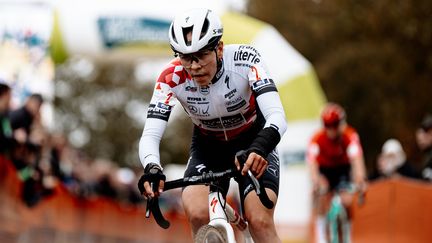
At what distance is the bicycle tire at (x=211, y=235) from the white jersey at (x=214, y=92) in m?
0.87

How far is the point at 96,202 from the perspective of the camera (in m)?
17.4

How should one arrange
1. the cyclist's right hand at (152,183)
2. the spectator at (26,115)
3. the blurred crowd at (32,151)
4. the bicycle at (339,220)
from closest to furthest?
the cyclist's right hand at (152,183)
the blurred crowd at (32,151)
the spectator at (26,115)
the bicycle at (339,220)

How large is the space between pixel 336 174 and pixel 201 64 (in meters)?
7.22

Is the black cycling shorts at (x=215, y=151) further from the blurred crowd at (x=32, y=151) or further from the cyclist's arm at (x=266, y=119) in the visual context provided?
the blurred crowd at (x=32, y=151)

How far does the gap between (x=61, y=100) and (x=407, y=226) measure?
2102 inches

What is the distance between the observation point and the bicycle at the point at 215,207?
250 inches

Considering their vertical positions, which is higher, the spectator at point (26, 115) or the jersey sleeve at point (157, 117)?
the jersey sleeve at point (157, 117)

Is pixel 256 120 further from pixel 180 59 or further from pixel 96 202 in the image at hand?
pixel 96 202

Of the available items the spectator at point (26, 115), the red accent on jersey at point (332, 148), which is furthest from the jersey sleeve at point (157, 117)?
the red accent on jersey at point (332, 148)

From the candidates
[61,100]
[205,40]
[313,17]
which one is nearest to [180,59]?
[205,40]

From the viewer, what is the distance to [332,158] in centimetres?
1346

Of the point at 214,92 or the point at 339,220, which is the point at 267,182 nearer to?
the point at 214,92

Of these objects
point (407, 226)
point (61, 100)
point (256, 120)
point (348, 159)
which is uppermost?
point (256, 120)

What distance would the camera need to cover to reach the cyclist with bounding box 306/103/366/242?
12734 millimetres
